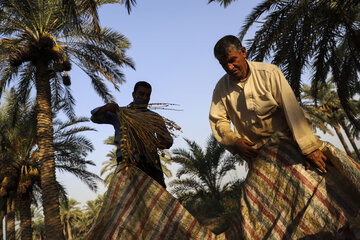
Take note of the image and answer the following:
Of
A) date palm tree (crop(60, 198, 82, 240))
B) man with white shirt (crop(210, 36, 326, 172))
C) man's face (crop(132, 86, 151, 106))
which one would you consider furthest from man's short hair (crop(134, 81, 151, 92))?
date palm tree (crop(60, 198, 82, 240))

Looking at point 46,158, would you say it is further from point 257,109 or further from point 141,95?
point 257,109

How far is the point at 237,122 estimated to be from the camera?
255 cm

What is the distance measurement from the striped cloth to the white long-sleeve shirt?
5.8 inches

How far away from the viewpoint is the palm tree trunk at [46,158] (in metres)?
10.1

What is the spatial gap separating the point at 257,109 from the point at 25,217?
1487cm

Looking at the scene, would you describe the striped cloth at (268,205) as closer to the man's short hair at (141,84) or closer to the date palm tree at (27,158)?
the man's short hair at (141,84)

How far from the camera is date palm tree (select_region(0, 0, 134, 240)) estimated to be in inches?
400

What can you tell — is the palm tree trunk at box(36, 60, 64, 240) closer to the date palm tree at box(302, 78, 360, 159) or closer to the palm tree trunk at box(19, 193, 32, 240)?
the palm tree trunk at box(19, 193, 32, 240)

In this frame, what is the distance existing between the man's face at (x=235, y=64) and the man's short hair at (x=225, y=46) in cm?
3

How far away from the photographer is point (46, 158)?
10398 mm

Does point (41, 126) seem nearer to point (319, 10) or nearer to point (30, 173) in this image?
point (30, 173)

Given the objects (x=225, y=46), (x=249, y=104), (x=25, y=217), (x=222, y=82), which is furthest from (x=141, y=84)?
(x=25, y=217)

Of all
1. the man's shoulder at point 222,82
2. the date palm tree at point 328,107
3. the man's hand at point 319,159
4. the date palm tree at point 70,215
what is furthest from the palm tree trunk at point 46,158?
the date palm tree at point 70,215

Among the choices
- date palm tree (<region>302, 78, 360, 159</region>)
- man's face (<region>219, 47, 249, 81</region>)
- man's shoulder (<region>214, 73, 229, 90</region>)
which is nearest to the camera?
man's face (<region>219, 47, 249, 81</region>)
